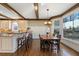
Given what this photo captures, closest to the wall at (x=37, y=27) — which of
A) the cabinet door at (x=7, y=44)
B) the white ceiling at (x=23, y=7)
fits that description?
the white ceiling at (x=23, y=7)

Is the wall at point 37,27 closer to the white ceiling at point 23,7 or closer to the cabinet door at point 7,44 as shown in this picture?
the white ceiling at point 23,7

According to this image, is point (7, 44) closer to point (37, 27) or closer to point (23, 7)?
point (23, 7)

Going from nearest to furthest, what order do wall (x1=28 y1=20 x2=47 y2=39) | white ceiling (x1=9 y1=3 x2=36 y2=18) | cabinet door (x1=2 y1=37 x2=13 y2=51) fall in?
white ceiling (x1=9 y1=3 x2=36 y2=18), cabinet door (x1=2 y1=37 x2=13 y2=51), wall (x1=28 y1=20 x2=47 y2=39)

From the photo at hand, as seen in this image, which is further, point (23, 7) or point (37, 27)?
point (37, 27)

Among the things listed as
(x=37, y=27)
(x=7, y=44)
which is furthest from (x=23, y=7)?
(x=37, y=27)

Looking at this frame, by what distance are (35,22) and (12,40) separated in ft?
22.5

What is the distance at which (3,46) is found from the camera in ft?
18.3

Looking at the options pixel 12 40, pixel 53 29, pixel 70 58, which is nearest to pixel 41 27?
pixel 53 29

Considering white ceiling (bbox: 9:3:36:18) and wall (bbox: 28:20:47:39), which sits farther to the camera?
wall (bbox: 28:20:47:39)

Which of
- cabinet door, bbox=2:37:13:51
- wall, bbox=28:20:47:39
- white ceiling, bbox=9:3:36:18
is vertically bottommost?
cabinet door, bbox=2:37:13:51

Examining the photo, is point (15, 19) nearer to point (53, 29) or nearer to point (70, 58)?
point (53, 29)

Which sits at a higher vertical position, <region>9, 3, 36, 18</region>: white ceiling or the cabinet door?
<region>9, 3, 36, 18</region>: white ceiling

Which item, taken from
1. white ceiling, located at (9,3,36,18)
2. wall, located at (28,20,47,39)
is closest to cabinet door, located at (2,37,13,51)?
white ceiling, located at (9,3,36,18)

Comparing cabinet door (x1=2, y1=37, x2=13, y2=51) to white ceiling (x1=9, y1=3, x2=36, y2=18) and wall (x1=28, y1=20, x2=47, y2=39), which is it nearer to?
white ceiling (x1=9, y1=3, x2=36, y2=18)
